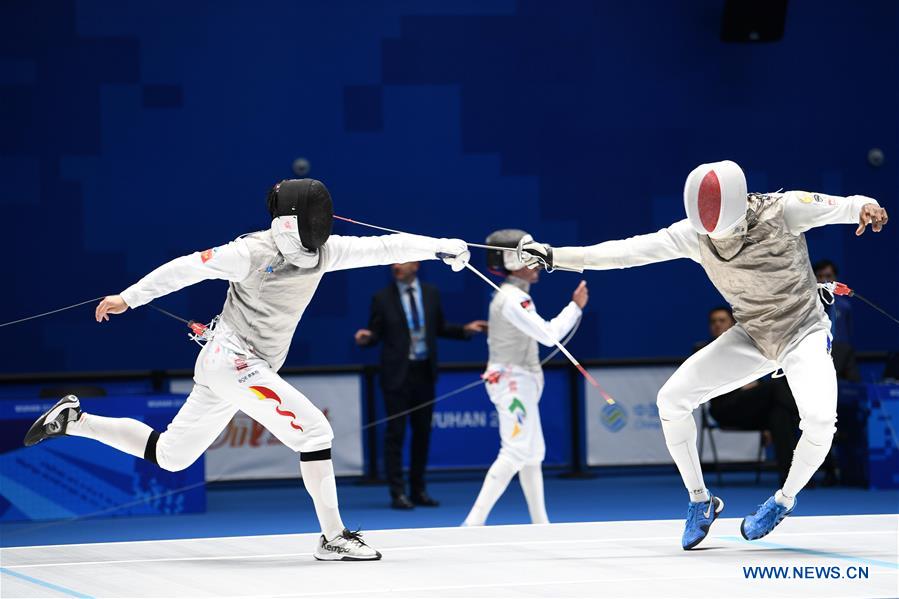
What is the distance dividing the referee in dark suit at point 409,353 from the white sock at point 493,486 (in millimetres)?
1462

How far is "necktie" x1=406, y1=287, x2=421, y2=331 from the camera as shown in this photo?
22.9 feet

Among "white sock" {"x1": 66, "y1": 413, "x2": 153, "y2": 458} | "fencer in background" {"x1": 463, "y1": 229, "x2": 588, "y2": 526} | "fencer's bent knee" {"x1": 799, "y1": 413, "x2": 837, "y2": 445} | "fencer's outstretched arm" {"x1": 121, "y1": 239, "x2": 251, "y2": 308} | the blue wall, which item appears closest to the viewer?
"fencer's bent knee" {"x1": 799, "y1": 413, "x2": 837, "y2": 445}

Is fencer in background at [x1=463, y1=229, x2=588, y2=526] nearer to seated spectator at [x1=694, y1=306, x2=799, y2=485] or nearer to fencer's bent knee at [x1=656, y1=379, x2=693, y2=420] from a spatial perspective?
fencer's bent knee at [x1=656, y1=379, x2=693, y2=420]

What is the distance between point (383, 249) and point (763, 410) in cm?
397

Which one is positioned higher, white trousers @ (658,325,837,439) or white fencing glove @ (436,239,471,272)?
white fencing glove @ (436,239,471,272)

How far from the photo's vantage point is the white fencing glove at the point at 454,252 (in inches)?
153

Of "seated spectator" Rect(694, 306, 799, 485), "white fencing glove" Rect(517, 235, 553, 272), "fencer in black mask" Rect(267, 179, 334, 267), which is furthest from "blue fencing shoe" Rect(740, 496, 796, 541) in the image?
"seated spectator" Rect(694, 306, 799, 485)

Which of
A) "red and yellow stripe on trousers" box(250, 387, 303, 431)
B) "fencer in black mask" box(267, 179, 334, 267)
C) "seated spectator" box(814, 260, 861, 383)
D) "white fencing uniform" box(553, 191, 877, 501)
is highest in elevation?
"fencer in black mask" box(267, 179, 334, 267)

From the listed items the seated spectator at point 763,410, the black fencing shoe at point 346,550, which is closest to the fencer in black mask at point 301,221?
the black fencing shoe at point 346,550

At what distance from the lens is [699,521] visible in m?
3.88

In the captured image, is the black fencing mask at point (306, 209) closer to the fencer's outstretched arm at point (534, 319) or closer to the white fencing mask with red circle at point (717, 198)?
the white fencing mask with red circle at point (717, 198)

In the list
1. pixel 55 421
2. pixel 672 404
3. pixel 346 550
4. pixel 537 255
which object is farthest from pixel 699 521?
pixel 55 421

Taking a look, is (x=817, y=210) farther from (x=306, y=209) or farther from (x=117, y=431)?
(x=117, y=431)

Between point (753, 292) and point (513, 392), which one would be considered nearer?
point (753, 292)
